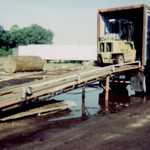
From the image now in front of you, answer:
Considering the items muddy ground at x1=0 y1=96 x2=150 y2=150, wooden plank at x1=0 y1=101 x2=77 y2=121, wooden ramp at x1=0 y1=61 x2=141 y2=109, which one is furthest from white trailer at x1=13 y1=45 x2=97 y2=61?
muddy ground at x1=0 y1=96 x2=150 y2=150

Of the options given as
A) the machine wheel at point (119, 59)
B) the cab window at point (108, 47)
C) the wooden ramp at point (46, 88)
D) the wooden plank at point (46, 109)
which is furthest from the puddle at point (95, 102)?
the cab window at point (108, 47)

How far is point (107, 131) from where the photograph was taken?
22.4 feet

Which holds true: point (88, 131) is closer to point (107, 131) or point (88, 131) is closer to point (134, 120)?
point (107, 131)

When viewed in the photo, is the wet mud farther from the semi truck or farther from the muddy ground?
the semi truck

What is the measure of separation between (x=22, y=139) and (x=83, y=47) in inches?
1326

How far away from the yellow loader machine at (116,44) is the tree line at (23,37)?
4902cm

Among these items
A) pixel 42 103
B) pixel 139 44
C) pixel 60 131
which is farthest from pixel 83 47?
pixel 60 131

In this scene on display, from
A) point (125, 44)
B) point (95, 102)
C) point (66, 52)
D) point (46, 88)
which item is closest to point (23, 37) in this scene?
point (66, 52)

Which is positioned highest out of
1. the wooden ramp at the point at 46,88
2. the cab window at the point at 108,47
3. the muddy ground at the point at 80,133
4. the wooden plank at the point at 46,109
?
the cab window at the point at 108,47

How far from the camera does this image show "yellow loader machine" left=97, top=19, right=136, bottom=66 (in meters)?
13.1

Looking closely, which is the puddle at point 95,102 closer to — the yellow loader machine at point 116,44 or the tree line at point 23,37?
the yellow loader machine at point 116,44

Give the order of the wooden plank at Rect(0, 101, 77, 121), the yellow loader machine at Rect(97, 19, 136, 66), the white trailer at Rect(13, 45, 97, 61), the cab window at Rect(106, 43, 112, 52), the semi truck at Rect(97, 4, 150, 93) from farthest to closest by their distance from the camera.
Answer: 1. the white trailer at Rect(13, 45, 97, 61)
2. the cab window at Rect(106, 43, 112, 52)
3. the yellow loader machine at Rect(97, 19, 136, 66)
4. the semi truck at Rect(97, 4, 150, 93)
5. the wooden plank at Rect(0, 101, 77, 121)

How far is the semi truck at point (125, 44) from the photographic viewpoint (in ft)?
41.2

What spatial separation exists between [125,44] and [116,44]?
0.95 meters
